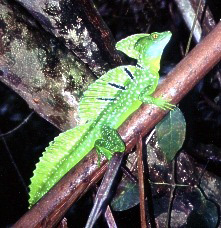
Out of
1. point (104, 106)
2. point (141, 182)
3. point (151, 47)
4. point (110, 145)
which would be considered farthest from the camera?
point (104, 106)

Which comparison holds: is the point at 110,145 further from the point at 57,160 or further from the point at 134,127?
the point at 57,160

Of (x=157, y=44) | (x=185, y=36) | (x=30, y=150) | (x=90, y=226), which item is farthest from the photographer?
(x=30, y=150)

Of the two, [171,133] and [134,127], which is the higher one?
[134,127]

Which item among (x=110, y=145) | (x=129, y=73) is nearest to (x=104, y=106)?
(x=129, y=73)

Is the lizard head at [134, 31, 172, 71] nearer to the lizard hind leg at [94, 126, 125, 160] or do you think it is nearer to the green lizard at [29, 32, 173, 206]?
the green lizard at [29, 32, 173, 206]

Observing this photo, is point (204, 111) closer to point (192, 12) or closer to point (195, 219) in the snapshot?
point (192, 12)

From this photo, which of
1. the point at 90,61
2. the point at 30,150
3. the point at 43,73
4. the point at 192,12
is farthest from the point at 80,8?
the point at 30,150

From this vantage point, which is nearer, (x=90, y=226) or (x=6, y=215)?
(x=90, y=226)
